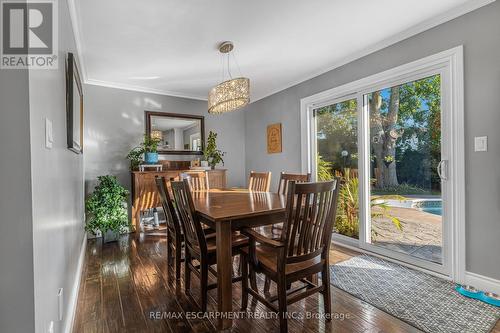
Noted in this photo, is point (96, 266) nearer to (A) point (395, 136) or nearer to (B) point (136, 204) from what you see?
(B) point (136, 204)

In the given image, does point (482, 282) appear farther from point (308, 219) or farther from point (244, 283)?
point (244, 283)

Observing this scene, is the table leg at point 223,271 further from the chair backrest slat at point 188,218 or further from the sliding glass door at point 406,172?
the sliding glass door at point 406,172

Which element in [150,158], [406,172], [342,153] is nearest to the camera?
[406,172]

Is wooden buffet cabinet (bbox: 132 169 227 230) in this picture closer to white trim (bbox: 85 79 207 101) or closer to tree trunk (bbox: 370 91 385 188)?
white trim (bbox: 85 79 207 101)

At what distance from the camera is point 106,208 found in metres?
3.37

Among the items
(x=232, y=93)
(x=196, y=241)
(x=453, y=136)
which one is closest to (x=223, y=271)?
(x=196, y=241)

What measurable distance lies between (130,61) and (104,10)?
1.03 meters

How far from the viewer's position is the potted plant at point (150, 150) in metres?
Result: 3.94

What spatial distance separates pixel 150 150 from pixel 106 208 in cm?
108

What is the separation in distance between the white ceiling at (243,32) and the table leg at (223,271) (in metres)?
1.81

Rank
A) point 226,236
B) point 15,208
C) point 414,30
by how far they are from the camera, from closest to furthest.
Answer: point 15,208 → point 226,236 → point 414,30

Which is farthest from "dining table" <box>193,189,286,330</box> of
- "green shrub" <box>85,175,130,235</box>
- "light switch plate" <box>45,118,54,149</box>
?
"green shrub" <box>85,175,130,235</box>

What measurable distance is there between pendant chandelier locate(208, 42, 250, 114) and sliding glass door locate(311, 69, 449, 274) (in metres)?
1.49

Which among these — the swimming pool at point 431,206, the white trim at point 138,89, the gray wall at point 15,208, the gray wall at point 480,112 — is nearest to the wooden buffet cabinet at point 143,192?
the white trim at point 138,89
